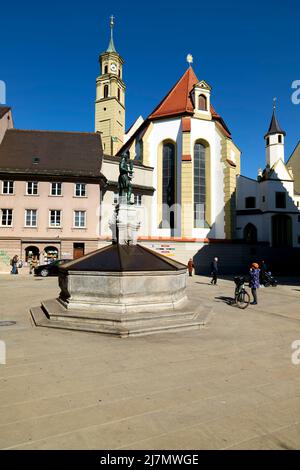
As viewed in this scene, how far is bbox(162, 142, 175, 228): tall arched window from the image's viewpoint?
36.9 meters

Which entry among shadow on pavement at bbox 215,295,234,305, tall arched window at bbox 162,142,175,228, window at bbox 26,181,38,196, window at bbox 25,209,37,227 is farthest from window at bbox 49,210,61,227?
shadow on pavement at bbox 215,295,234,305

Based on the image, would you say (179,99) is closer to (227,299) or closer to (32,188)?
(32,188)

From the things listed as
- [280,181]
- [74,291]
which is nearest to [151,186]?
[280,181]

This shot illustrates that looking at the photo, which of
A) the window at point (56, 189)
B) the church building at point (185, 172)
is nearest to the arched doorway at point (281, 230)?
the church building at point (185, 172)

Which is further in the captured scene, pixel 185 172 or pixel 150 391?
pixel 185 172

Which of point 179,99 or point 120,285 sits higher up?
point 179,99

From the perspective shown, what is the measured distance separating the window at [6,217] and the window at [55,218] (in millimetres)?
3677

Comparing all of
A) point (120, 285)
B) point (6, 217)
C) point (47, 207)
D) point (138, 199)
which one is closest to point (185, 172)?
point (138, 199)

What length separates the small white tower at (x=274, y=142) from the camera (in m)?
46.0

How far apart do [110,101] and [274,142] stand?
32667mm

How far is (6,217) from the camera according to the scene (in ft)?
97.8

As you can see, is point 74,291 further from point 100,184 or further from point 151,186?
point 151,186

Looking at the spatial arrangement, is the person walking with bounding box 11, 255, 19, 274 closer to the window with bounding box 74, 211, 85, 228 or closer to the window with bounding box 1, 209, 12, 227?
the window with bounding box 1, 209, 12, 227

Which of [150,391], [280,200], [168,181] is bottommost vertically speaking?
[150,391]
